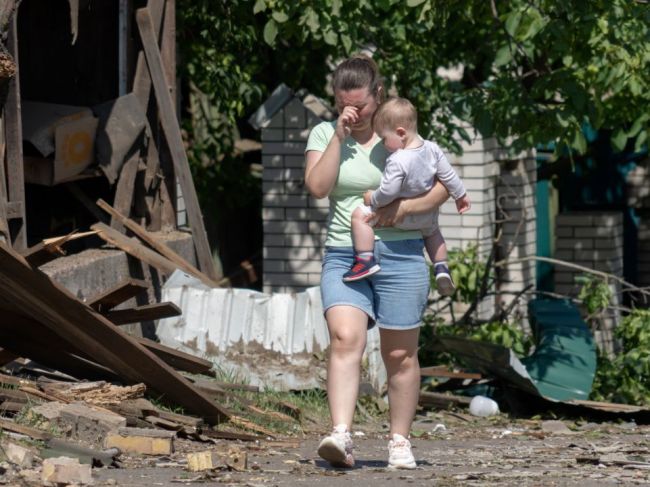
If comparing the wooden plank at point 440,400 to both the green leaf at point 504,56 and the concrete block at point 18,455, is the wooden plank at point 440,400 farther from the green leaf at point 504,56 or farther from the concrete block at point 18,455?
the concrete block at point 18,455

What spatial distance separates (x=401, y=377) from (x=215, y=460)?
0.76m

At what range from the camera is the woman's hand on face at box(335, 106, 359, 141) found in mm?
4906

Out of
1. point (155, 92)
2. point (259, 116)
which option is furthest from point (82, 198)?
point (259, 116)

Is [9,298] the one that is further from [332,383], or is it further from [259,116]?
[259,116]

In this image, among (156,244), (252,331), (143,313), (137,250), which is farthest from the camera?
(156,244)

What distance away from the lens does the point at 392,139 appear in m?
4.96

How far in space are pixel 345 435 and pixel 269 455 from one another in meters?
0.72

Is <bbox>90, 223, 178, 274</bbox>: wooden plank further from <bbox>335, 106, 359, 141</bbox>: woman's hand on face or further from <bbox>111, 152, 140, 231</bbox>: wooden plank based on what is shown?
<bbox>335, 106, 359, 141</bbox>: woman's hand on face

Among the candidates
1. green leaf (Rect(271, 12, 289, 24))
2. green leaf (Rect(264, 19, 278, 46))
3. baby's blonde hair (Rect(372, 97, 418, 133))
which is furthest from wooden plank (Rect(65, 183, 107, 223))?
baby's blonde hair (Rect(372, 97, 418, 133))

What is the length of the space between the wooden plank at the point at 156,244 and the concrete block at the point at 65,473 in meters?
3.54

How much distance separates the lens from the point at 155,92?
8289 mm

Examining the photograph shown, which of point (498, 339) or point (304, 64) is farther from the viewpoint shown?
point (304, 64)

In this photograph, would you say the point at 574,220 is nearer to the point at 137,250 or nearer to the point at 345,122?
the point at 137,250

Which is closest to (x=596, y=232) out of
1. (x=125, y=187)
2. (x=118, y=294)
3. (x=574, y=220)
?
(x=574, y=220)
